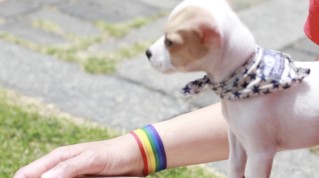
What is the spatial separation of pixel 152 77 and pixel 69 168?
4.19 feet

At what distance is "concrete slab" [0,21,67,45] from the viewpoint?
8.82ft

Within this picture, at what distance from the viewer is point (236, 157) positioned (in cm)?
85

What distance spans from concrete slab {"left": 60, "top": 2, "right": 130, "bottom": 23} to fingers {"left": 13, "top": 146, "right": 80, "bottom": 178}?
1915 mm

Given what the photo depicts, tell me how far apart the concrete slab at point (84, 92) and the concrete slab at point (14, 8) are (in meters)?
0.69

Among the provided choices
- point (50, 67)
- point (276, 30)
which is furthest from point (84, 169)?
point (276, 30)

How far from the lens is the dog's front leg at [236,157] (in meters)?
0.83

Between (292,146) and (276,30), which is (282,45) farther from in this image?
(292,146)

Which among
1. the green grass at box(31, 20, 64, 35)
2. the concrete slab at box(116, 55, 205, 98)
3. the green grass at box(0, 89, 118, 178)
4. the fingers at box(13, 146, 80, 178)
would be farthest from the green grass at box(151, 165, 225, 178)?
the green grass at box(31, 20, 64, 35)

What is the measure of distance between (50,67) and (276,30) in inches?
64.2

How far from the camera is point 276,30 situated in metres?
2.95

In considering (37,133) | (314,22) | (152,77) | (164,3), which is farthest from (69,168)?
(164,3)

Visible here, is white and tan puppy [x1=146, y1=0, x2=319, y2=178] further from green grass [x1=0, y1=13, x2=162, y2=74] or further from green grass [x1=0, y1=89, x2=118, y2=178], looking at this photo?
green grass [x1=0, y1=13, x2=162, y2=74]

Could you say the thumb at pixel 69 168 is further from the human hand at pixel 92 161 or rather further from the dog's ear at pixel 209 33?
the dog's ear at pixel 209 33

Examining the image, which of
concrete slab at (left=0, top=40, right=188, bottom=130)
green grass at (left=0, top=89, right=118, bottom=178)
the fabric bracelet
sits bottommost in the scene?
concrete slab at (left=0, top=40, right=188, bottom=130)
